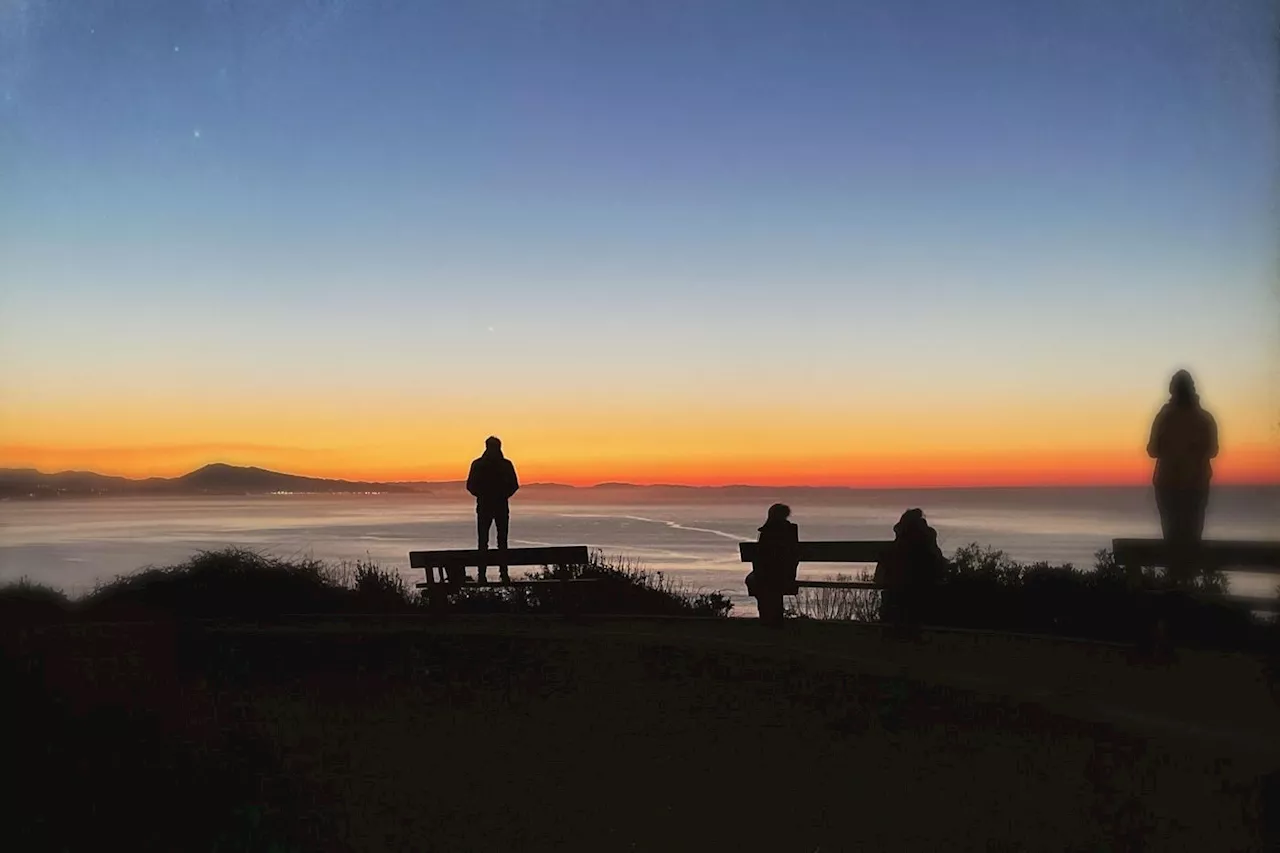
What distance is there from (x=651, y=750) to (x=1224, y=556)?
5.48 metres

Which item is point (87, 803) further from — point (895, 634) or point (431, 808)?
point (895, 634)

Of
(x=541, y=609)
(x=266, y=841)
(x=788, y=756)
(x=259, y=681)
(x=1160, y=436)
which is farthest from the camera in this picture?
(x=541, y=609)

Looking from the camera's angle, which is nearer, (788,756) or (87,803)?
(87,803)

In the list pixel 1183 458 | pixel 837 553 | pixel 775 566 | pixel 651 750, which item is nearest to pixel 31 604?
pixel 775 566

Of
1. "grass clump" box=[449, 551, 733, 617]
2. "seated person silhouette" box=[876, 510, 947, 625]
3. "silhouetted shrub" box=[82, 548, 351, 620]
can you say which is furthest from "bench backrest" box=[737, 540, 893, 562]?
"silhouetted shrub" box=[82, 548, 351, 620]

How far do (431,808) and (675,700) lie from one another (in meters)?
3.02

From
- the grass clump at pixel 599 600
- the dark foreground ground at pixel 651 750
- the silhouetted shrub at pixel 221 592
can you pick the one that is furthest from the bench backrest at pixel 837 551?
the silhouetted shrub at pixel 221 592

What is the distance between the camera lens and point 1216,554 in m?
10.1

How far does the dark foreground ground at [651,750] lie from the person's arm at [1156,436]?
8.39ft

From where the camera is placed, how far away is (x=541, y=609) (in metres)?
17.0

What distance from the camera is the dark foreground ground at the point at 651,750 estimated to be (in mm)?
5914

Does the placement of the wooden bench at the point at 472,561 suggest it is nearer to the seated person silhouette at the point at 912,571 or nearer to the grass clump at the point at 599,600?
the grass clump at the point at 599,600

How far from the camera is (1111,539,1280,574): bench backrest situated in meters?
9.60

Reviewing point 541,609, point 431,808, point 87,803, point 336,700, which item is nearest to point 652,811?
point 431,808
